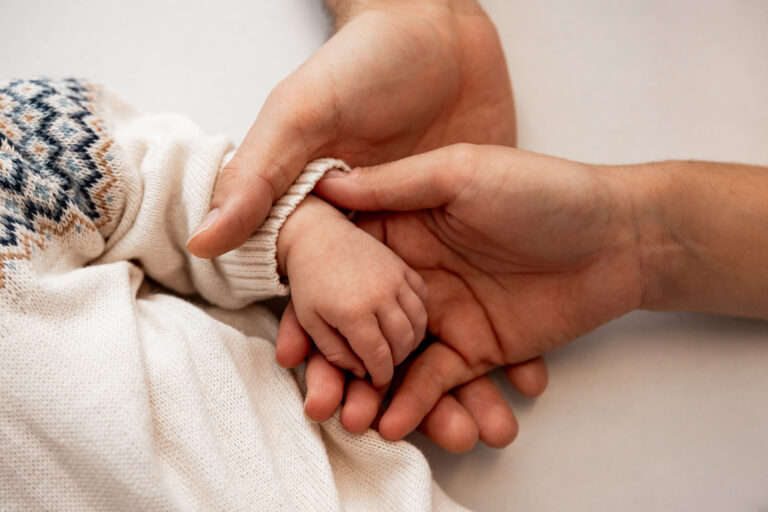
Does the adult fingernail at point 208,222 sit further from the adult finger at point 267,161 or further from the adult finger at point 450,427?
the adult finger at point 450,427

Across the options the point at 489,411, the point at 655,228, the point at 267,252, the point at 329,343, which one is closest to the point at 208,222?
the point at 267,252

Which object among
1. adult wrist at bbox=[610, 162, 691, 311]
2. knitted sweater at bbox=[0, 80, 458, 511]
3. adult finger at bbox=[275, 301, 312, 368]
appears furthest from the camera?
adult wrist at bbox=[610, 162, 691, 311]

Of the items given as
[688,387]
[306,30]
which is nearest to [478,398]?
[688,387]

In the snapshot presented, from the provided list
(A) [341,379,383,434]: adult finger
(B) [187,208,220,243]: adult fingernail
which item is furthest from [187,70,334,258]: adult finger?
(A) [341,379,383,434]: adult finger

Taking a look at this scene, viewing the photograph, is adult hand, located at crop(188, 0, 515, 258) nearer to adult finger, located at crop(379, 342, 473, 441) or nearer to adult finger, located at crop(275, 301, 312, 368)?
adult finger, located at crop(275, 301, 312, 368)

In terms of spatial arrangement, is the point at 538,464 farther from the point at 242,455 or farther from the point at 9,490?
the point at 9,490

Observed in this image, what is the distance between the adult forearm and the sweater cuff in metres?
0.43

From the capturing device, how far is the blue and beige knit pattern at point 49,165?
0.65 metres

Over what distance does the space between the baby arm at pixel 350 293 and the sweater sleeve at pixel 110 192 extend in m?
0.04

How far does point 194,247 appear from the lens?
63cm

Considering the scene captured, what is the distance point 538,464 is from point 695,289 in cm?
33

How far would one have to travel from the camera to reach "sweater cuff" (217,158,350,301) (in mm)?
710

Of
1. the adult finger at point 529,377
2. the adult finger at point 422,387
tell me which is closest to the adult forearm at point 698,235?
the adult finger at point 529,377

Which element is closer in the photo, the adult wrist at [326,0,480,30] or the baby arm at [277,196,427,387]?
the baby arm at [277,196,427,387]
